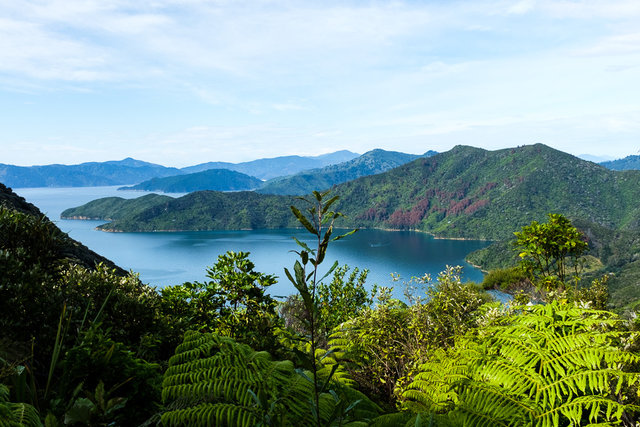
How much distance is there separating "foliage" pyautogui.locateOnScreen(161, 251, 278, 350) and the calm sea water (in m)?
53.7

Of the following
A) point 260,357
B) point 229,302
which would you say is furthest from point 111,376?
point 229,302

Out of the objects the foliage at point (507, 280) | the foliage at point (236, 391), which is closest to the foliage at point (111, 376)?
the foliage at point (236, 391)

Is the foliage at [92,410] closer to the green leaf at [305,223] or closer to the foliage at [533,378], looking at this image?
the green leaf at [305,223]

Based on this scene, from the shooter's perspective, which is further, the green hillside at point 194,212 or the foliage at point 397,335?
the green hillside at point 194,212

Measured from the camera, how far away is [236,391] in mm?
2188

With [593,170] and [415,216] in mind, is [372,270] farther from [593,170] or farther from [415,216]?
[593,170]

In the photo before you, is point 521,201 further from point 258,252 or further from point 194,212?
point 194,212

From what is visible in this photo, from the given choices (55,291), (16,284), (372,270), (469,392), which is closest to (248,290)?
(55,291)

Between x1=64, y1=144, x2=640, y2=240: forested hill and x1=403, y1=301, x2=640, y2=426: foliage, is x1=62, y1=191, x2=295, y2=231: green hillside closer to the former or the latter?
x1=64, y1=144, x2=640, y2=240: forested hill

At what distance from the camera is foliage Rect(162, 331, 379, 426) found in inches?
75.4

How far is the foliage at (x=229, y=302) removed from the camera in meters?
4.56

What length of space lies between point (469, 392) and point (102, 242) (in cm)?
12505

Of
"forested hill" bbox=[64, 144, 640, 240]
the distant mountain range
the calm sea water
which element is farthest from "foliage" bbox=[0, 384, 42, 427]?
"forested hill" bbox=[64, 144, 640, 240]

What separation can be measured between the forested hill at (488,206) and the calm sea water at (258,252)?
44.6ft
